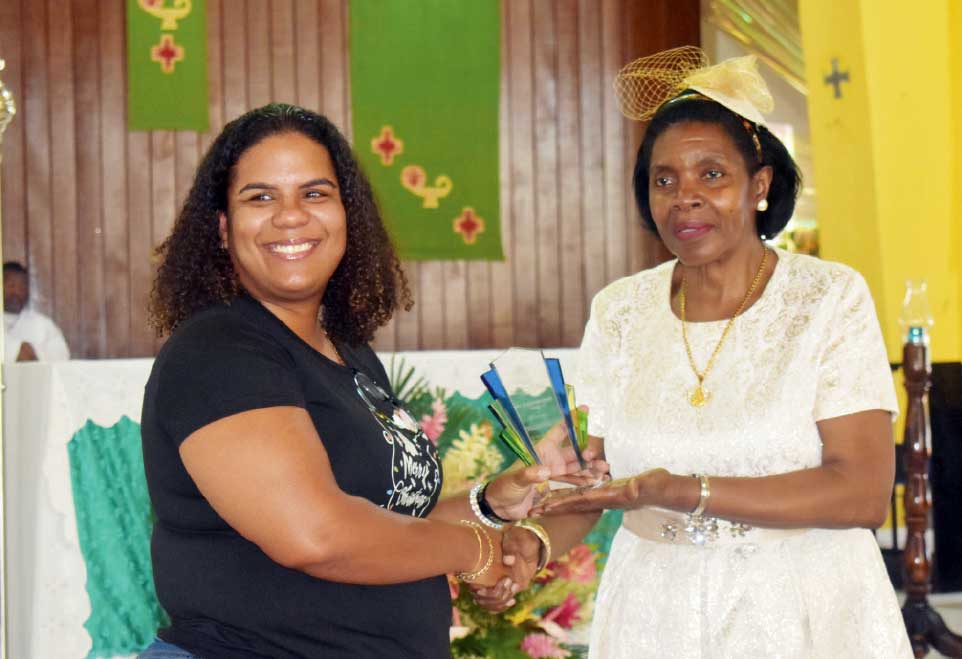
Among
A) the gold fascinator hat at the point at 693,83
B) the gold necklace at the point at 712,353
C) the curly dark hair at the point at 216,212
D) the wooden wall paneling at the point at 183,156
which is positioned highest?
the wooden wall paneling at the point at 183,156

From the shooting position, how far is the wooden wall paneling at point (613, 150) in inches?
337

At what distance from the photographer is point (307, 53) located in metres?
8.24

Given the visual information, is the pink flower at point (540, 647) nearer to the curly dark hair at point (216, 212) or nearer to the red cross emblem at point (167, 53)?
the curly dark hair at point (216, 212)

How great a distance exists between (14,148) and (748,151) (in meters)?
6.91

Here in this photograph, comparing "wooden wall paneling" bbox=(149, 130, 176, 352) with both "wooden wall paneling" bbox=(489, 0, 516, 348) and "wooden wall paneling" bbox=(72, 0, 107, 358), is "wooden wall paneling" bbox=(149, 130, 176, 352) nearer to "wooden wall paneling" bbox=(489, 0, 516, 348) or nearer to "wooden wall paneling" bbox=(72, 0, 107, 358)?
"wooden wall paneling" bbox=(72, 0, 107, 358)

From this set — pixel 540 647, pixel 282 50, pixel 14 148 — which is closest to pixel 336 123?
pixel 282 50

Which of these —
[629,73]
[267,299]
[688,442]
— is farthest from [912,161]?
[267,299]

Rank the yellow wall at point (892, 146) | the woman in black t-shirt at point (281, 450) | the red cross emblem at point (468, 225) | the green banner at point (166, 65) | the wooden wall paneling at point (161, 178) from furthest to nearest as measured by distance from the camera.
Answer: the red cross emblem at point (468, 225) < the wooden wall paneling at point (161, 178) < the green banner at point (166, 65) < the yellow wall at point (892, 146) < the woman in black t-shirt at point (281, 450)

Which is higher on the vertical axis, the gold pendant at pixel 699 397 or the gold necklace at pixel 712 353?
the gold necklace at pixel 712 353

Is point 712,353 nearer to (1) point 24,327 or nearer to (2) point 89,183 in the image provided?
(1) point 24,327

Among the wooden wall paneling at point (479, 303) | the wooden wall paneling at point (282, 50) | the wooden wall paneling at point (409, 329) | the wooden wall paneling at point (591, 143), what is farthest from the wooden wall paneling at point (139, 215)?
A: the wooden wall paneling at point (591, 143)

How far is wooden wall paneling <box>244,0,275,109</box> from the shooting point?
323 inches

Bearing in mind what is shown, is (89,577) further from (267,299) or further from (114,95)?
(114,95)

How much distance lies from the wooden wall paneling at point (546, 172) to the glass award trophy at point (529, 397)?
6.23 m
